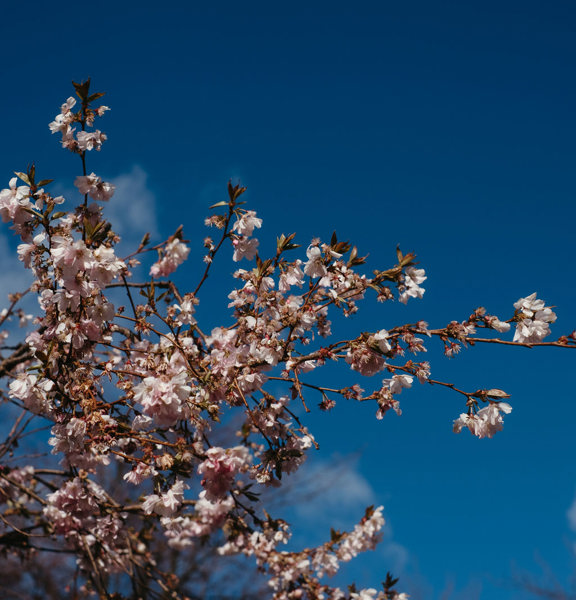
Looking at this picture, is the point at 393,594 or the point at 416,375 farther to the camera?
the point at 393,594

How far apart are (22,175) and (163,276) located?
0.75m

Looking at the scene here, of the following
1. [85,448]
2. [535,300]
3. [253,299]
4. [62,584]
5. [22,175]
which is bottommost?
[85,448]

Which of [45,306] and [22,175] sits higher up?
[22,175]

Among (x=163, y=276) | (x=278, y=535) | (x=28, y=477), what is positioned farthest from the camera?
(x=28, y=477)

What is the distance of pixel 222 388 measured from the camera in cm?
254

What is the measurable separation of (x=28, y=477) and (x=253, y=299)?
333 cm

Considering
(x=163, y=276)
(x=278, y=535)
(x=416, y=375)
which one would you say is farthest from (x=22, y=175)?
(x=278, y=535)

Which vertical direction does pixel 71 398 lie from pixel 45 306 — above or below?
below

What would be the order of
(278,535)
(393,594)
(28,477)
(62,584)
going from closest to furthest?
(393,594) < (278,535) < (28,477) < (62,584)

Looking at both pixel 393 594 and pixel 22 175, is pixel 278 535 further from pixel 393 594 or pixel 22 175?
pixel 22 175

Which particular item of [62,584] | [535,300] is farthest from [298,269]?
[62,584]

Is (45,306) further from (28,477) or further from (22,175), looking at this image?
(28,477)

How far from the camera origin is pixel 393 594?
363 centimetres

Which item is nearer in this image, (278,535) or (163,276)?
(163,276)
